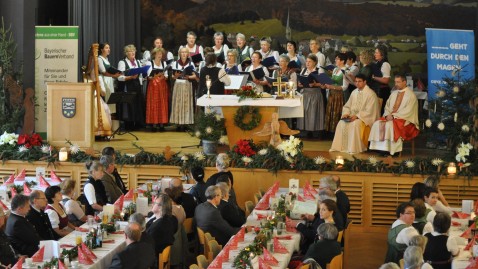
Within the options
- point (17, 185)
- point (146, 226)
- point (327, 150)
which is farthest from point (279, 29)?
point (146, 226)

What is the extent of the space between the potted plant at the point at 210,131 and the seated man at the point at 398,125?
222cm

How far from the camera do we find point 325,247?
35.6 feet

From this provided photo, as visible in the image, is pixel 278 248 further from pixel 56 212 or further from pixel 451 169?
pixel 451 169

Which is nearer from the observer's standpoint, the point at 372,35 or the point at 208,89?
the point at 208,89

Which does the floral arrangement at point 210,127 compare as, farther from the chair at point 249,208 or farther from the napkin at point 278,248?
the napkin at point 278,248

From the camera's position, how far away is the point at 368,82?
17.8 meters

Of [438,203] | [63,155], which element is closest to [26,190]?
[63,155]

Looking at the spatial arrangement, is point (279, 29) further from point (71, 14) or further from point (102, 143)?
point (102, 143)

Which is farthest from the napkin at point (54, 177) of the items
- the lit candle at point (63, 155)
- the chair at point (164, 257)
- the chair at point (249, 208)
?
the chair at point (164, 257)

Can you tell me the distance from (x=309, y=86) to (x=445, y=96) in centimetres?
265

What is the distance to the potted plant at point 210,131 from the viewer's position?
52.4 ft

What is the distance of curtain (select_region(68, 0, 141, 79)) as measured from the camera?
20.0 metres

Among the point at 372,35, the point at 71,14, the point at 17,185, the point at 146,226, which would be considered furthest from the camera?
the point at 372,35

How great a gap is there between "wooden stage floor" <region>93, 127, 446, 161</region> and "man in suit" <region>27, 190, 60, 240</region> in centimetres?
437
